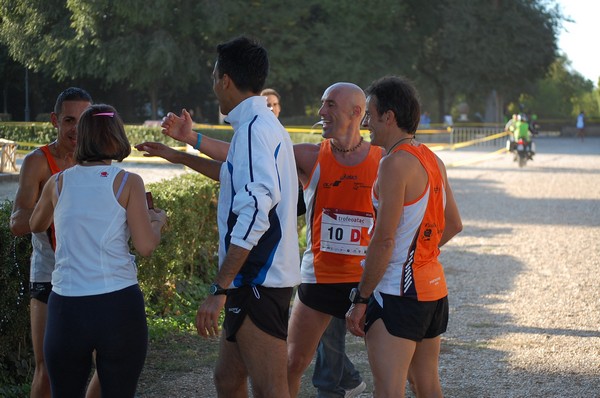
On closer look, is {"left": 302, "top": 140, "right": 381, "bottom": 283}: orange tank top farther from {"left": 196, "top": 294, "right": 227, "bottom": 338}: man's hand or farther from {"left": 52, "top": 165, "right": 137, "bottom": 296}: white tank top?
{"left": 52, "top": 165, "right": 137, "bottom": 296}: white tank top

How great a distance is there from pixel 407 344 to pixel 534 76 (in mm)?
61271

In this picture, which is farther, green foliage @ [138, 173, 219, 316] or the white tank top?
green foliage @ [138, 173, 219, 316]

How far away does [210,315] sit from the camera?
3.69 meters

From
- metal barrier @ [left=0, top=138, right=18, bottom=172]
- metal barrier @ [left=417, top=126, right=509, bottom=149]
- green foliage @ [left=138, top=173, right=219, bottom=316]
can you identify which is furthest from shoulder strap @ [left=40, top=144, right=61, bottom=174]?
metal barrier @ [left=417, top=126, right=509, bottom=149]

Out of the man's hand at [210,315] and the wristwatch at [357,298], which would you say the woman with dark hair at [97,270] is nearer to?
the man's hand at [210,315]

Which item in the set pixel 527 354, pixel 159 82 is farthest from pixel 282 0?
pixel 527 354

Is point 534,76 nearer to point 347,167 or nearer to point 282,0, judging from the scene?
point 282,0

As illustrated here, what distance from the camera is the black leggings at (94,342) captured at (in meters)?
3.66

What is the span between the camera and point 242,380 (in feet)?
13.1

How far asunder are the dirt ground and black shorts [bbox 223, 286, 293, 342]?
7.40 feet

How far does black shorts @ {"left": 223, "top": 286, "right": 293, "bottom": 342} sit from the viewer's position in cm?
384

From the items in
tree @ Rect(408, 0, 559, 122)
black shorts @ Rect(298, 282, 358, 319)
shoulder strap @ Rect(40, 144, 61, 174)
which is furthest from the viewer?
tree @ Rect(408, 0, 559, 122)

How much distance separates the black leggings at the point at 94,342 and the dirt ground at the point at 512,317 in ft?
7.25

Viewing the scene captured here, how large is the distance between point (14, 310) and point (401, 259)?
2.77 m
